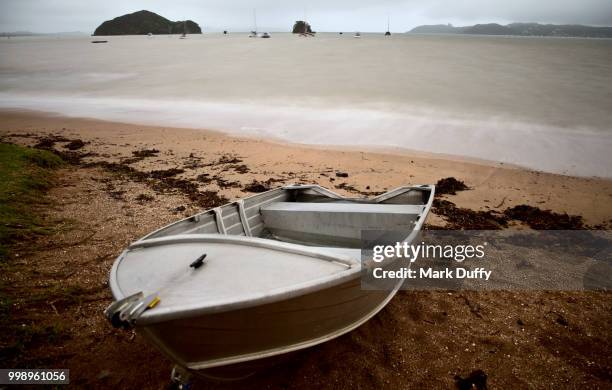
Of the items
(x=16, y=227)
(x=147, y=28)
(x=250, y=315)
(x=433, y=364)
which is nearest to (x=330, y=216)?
(x=433, y=364)

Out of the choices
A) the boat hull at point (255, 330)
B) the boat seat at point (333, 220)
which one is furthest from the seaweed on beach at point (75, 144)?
the boat hull at point (255, 330)

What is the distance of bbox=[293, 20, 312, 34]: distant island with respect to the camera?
148 meters

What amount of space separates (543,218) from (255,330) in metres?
7.23

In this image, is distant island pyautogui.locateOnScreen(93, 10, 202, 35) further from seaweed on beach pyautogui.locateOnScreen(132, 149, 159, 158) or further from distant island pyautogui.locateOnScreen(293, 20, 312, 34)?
seaweed on beach pyautogui.locateOnScreen(132, 149, 159, 158)

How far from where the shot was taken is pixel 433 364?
377 centimetres

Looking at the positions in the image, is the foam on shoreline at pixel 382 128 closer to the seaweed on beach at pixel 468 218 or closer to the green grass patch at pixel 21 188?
the seaweed on beach at pixel 468 218

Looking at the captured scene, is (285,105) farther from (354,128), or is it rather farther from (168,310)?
(168,310)

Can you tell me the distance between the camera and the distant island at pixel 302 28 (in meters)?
148

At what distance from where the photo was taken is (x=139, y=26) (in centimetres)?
18188

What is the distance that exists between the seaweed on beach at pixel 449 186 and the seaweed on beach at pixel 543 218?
1.42 m
